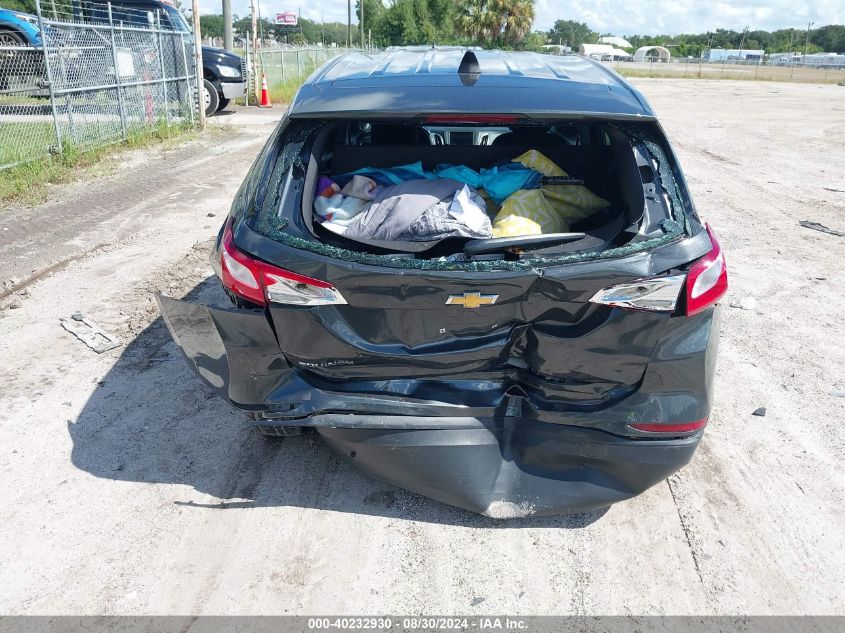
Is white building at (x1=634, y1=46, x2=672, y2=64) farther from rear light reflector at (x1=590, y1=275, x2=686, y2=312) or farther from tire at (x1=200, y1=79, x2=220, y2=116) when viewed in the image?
rear light reflector at (x1=590, y1=275, x2=686, y2=312)

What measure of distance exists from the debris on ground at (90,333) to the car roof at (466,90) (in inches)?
93.7

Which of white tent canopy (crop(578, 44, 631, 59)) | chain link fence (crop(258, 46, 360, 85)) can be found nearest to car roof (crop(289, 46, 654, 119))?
chain link fence (crop(258, 46, 360, 85))

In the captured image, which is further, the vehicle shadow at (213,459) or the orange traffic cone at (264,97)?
the orange traffic cone at (264,97)

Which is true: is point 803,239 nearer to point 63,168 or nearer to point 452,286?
point 452,286

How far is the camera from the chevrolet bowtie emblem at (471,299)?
2498 mm

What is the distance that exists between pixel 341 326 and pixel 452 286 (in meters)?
0.47

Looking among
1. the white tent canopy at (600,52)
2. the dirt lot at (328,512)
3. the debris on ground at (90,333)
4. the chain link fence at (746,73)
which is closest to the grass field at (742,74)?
the chain link fence at (746,73)

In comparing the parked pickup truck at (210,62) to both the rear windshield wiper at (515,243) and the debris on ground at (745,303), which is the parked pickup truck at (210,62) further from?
the rear windshield wiper at (515,243)

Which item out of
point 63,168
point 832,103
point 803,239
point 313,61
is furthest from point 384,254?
point 313,61

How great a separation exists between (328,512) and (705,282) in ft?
6.04

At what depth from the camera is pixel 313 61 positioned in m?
31.1

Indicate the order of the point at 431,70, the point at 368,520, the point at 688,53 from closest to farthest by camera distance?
the point at 368,520, the point at 431,70, the point at 688,53

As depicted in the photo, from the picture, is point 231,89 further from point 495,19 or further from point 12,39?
point 495,19

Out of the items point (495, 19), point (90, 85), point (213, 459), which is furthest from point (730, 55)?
point (213, 459)
